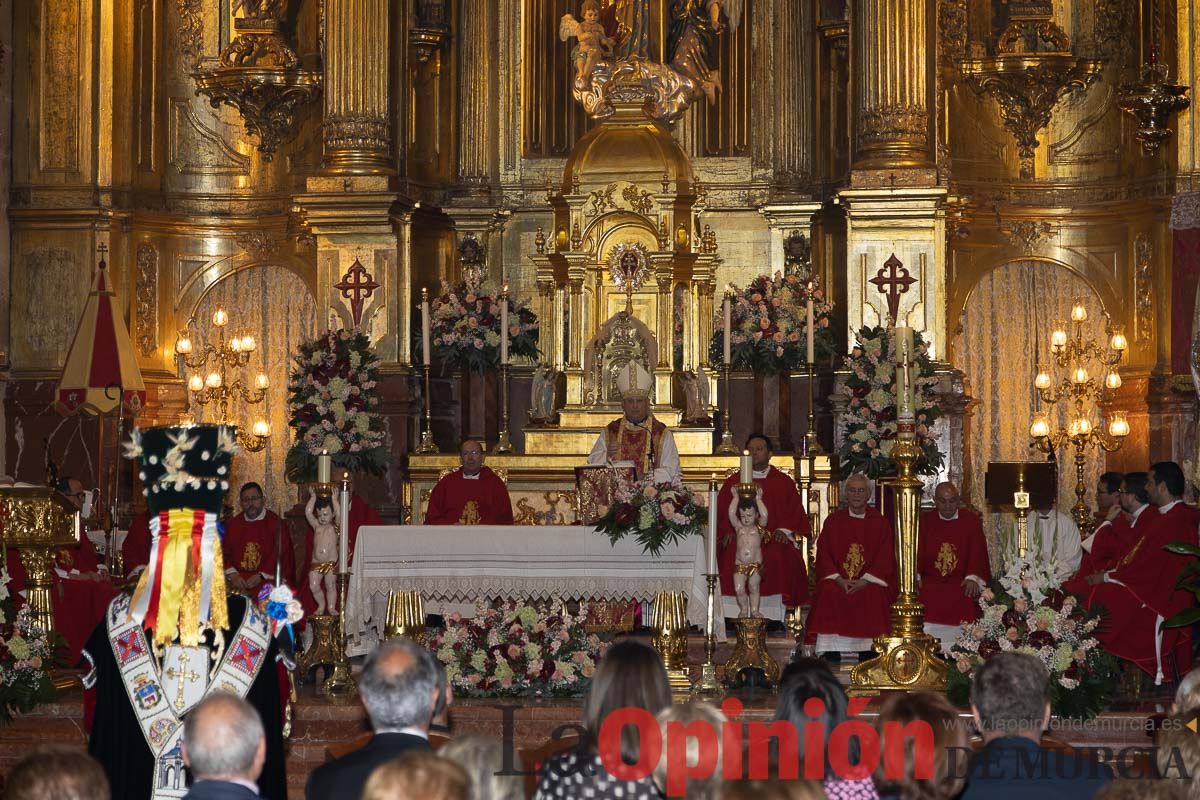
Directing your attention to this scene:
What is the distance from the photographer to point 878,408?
1523 cm

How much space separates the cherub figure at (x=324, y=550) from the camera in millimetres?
12836

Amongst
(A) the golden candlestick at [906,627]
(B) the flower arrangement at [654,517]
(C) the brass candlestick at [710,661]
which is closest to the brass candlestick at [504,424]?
(B) the flower arrangement at [654,517]

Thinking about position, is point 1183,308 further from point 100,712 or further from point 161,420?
point 100,712

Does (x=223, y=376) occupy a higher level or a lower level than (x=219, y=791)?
higher

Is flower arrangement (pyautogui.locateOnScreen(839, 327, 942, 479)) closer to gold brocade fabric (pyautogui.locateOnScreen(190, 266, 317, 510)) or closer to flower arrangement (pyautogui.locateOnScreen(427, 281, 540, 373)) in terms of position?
flower arrangement (pyautogui.locateOnScreen(427, 281, 540, 373))

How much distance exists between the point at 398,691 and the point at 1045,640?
6673 millimetres

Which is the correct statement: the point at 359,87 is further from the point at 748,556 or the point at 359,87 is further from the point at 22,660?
the point at 22,660

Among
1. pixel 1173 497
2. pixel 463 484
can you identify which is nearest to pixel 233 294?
pixel 463 484

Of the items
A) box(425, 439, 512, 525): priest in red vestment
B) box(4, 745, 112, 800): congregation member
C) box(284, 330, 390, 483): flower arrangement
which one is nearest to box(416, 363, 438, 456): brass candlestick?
box(284, 330, 390, 483): flower arrangement

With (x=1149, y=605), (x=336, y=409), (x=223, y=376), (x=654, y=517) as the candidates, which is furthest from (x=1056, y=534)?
(x=223, y=376)

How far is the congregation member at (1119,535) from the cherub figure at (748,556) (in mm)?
2210

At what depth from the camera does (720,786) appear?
469cm

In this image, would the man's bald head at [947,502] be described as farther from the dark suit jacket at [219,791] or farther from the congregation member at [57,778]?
the congregation member at [57,778]

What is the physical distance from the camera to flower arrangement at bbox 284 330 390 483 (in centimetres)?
1576
